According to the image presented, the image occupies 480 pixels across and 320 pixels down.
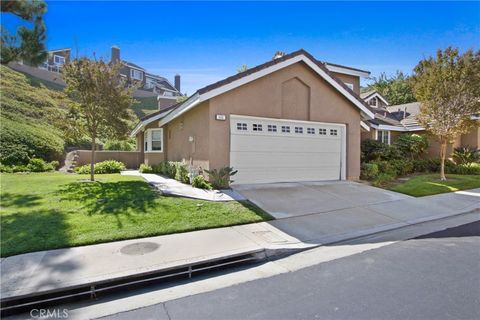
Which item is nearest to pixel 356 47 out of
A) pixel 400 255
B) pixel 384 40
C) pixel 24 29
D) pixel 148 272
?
pixel 384 40

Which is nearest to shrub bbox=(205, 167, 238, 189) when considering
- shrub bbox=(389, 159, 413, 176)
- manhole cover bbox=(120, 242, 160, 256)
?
manhole cover bbox=(120, 242, 160, 256)

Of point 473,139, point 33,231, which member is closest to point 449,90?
point 473,139

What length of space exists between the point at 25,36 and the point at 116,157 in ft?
41.6

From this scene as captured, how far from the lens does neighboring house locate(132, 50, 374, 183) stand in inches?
413

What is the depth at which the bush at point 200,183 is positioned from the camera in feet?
32.6

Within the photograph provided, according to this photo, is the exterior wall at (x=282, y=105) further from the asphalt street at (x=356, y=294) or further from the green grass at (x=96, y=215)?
the asphalt street at (x=356, y=294)

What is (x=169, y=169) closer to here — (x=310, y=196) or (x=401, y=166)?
(x=310, y=196)

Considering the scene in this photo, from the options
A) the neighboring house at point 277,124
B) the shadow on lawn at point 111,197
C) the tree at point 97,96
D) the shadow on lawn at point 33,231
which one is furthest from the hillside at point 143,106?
the shadow on lawn at point 33,231

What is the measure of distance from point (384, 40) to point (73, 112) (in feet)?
47.9

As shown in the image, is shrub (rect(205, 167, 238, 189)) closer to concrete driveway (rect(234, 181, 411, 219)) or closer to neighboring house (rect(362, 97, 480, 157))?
concrete driveway (rect(234, 181, 411, 219))

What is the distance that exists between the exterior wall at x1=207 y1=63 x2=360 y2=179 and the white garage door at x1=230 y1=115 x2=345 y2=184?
11.4 inches

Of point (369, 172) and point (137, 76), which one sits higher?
point (137, 76)

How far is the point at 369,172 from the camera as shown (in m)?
13.8

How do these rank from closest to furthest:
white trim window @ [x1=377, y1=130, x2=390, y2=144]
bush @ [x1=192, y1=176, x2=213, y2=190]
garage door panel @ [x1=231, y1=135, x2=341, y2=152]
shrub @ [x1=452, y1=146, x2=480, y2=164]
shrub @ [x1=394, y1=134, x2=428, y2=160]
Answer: bush @ [x1=192, y1=176, x2=213, y2=190] → garage door panel @ [x1=231, y1=135, x2=341, y2=152] → shrub @ [x1=394, y1=134, x2=428, y2=160] → shrub @ [x1=452, y1=146, x2=480, y2=164] → white trim window @ [x1=377, y1=130, x2=390, y2=144]
